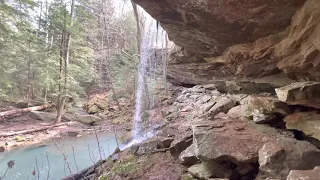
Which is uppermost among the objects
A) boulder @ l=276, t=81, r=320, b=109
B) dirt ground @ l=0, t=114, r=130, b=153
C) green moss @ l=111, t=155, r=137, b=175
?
boulder @ l=276, t=81, r=320, b=109

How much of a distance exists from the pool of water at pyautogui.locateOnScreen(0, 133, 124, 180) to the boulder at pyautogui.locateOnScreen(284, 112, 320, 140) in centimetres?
426

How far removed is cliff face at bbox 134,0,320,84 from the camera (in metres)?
3.82

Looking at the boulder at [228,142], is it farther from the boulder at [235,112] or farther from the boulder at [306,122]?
the boulder at [235,112]

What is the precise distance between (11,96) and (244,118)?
15147mm

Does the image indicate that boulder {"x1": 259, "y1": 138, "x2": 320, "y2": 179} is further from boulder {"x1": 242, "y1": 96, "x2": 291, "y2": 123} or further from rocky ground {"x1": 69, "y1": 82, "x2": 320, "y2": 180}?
boulder {"x1": 242, "y1": 96, "x2": 291, "y2": 123}

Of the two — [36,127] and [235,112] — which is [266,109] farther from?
[36,127]

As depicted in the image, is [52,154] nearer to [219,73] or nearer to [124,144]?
[124,144]

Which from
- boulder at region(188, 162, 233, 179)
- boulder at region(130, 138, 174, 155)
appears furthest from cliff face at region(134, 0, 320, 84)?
boulder at region(130, 138, 174, 155)

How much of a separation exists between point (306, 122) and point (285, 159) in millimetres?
819

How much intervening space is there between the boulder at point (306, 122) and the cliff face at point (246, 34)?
867 millimetres

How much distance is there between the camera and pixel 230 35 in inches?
210

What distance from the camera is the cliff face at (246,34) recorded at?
12.5 feet

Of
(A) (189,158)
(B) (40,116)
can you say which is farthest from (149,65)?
(A) (189,158)

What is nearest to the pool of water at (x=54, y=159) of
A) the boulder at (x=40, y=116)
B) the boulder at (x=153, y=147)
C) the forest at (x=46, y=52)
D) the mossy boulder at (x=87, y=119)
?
the boulder at (x=153, y=147)
